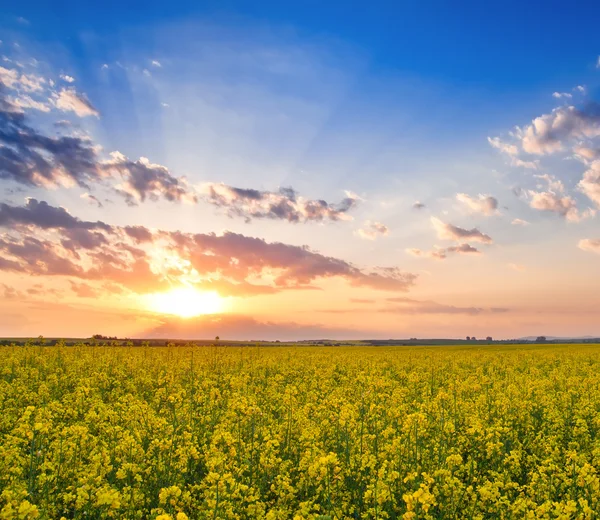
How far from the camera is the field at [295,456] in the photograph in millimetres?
7441

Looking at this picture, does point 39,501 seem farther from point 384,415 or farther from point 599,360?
point 599,360

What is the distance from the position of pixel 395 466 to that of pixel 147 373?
55.5ft

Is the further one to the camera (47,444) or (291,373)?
(291,373)

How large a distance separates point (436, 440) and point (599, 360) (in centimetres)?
3405

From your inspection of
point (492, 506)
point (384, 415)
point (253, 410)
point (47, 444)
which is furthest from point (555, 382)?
point (47, 444)

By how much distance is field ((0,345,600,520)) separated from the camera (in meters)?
7.44

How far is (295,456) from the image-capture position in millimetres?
10695

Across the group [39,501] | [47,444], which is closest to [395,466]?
[39,501]

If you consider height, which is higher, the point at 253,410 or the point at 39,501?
the point at 253,410

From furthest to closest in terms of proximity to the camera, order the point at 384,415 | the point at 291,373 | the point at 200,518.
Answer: the point at 291,373, the point at 384,415, the point at 200,518

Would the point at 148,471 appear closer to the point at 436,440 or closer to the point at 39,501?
the point at 39,501

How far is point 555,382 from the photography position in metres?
22.1

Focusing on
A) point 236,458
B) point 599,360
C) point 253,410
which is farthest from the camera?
point 599,360

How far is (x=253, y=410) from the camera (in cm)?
1077
